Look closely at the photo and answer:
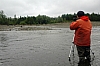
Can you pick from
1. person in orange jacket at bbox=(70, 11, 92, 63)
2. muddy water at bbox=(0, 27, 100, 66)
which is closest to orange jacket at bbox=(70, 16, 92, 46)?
person in orange jacket at bbox=(70, 11, 92, 63)

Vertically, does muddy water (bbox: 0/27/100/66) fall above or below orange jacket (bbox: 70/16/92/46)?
below

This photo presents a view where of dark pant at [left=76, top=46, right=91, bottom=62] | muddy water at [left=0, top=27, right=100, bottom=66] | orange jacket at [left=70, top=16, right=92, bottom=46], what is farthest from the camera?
muddy water at [left=0, top=27, right=100, bottom=66]

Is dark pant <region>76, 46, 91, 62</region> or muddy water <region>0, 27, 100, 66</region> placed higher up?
dark pant <region>76, 46, 91, 62</region>

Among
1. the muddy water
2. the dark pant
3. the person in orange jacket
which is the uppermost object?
the person in orange jacket

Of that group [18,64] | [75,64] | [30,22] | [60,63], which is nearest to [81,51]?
[75,64]

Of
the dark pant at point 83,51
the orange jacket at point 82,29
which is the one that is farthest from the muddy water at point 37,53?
the orange jacket at point 82,29

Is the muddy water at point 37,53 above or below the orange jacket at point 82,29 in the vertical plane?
below

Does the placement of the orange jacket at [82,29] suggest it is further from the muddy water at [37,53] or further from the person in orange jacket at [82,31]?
the muddy water at [37,53]

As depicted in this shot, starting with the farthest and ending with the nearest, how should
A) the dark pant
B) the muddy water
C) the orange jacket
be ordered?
the muddy water → the dark pant → the orange jacket

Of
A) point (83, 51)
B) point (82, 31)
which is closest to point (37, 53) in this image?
point (83, 51)

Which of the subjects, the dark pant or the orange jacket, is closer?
the orange jacket

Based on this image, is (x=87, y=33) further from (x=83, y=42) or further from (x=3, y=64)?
(x=3, y=64)

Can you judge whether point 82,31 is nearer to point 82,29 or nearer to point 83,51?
point 82,29

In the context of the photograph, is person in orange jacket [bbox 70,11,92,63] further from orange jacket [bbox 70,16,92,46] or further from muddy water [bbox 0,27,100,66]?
muddy water [bbox 0,27,100,66]
